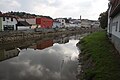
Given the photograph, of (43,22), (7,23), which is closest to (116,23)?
(7,23)

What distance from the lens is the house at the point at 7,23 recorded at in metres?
50.8

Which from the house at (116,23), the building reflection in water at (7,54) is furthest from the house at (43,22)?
the house at (116,23)

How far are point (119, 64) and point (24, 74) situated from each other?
7233 millimetres

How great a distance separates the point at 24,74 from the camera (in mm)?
14711

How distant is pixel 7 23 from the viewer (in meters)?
53.0

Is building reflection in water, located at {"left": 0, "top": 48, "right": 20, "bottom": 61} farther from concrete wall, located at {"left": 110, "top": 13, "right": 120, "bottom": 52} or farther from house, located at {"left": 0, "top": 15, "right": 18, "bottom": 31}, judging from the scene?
house, located at {"left": 0, "top": 15, "right": 18, "bottom": 31}

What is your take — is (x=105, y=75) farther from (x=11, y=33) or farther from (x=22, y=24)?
(x=22, y=24)

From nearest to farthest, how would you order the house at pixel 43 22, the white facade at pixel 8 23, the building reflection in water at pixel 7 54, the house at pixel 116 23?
the house at pixel 116 23 → the building reflection in water at pixel 7 54 → the white facade at pixel 8 23 → the house at pixel 43 22

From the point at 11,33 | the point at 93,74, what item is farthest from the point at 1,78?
the point at 11,33

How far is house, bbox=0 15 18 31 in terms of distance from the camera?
167 feet

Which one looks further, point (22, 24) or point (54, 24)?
point (54, 24)

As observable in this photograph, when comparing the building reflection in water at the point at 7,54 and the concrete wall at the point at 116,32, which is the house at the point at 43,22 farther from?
the concrete wall at the point at 116,32

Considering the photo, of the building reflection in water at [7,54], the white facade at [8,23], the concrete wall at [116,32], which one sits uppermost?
the white facade at [8,23]

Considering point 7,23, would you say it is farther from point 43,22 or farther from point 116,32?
point 116,32
